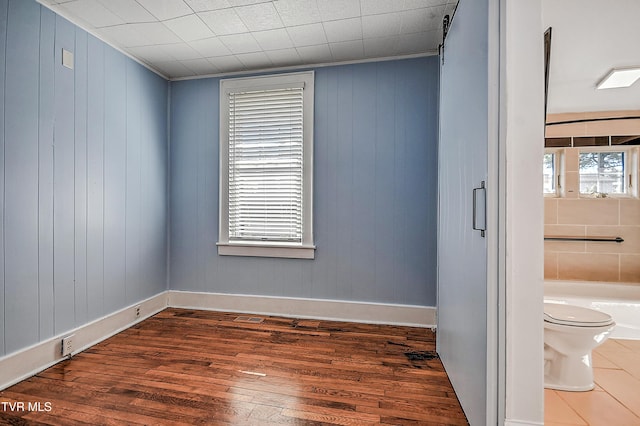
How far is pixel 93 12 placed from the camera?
2.29m

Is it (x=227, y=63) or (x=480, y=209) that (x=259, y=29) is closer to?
(x=227, y=63)

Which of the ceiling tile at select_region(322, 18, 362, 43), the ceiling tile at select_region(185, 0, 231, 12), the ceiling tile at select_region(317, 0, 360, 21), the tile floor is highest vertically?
the ceiling tile at select_region(322, 18, 362, 43)

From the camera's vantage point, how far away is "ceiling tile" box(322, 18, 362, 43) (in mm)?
2436

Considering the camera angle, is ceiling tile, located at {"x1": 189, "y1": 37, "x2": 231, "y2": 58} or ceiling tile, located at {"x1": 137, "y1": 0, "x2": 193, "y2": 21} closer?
ceiling tile, located at {"x1": 137, "y1": 0, "x2": 193, "y2": 21}

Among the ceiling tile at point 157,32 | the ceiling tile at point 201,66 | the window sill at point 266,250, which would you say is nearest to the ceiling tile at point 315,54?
the ceiling tile at point 201,66

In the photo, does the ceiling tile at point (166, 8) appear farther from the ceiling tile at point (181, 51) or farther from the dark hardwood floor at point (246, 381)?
the dark hardwood floor at point (246, 381)

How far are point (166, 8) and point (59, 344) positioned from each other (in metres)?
2.47

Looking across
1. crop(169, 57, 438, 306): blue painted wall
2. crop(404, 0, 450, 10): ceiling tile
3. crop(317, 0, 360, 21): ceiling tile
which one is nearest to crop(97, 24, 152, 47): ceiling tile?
crop(169, 57, 438, 306): blue painted wall

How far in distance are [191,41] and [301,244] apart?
6.62ft

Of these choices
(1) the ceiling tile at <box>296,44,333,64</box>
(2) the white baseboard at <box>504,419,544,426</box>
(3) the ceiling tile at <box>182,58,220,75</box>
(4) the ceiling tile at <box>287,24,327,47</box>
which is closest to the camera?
(2) the white baseboard at <box>504,419,544,426</box>

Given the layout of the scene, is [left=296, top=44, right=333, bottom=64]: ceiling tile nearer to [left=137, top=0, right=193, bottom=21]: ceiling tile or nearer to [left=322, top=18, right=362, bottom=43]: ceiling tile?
[left=322, top=18, right=362, bottom=43]: ceiling tile

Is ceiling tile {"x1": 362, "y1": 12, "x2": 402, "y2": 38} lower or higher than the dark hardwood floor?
higher

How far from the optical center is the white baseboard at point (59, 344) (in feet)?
6.49

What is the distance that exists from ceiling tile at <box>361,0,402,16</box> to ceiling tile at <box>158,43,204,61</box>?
155 centimetres
